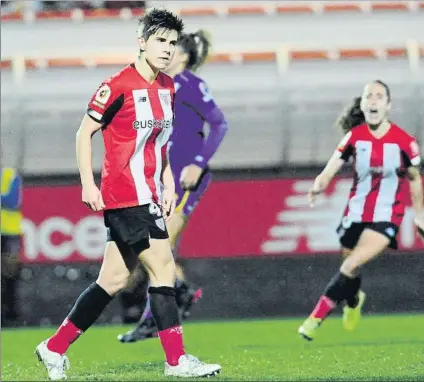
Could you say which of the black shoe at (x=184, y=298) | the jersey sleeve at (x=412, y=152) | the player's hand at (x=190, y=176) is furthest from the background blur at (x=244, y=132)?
the player's hand at (x=190, y=176)

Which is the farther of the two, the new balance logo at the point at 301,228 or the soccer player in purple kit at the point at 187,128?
the new balance logo at the point at 301,228

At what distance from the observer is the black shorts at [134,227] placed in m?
3.87

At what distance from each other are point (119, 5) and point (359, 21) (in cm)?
224

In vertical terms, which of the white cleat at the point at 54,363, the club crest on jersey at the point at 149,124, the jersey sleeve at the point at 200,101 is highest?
the club crest on jersey at the point at 149,124

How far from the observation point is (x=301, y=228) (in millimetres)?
8078

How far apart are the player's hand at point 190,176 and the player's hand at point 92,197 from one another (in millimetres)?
1431

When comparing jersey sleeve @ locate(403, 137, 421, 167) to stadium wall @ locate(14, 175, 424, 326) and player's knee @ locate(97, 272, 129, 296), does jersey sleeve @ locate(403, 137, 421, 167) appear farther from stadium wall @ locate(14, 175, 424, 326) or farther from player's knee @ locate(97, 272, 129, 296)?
stadium wall @ locate(14, 175, 424, 326)

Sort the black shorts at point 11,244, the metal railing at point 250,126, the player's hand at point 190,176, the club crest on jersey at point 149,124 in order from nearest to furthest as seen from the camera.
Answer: the club crest on jersey at point 149,124 → the player's hand at point 190,176 → the black shorts at point 11,244 → the metal railing at point 250,126

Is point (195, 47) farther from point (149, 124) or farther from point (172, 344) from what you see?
point (172, 344)

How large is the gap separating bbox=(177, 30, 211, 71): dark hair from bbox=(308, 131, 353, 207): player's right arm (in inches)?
34.1

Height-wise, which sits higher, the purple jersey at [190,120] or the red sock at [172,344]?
the purple jersey at [190,120]

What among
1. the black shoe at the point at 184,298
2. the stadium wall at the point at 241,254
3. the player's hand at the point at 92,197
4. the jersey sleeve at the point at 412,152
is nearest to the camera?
the player's hand at the point at 92,197

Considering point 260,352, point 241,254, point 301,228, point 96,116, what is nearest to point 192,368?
point 96,116

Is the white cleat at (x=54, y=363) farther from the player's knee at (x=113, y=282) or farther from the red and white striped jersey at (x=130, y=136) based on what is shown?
the red and white striped jersey at (x=130, y=136)
